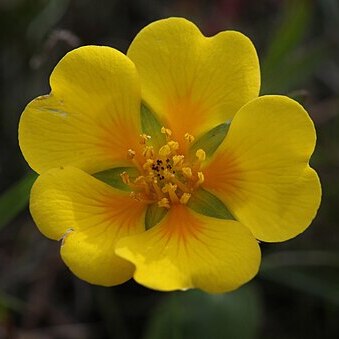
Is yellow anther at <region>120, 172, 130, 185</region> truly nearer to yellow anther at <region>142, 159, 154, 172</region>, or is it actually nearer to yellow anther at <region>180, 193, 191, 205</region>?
yellow anther at <region>142, 159, 154, 172</region>

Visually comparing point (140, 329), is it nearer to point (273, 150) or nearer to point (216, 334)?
point (216, 334)

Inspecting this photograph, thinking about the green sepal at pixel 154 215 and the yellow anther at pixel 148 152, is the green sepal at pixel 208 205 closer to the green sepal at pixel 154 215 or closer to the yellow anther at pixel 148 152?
the green sepal at pixel 154 215

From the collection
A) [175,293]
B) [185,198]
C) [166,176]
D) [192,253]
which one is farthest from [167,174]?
[175,293]

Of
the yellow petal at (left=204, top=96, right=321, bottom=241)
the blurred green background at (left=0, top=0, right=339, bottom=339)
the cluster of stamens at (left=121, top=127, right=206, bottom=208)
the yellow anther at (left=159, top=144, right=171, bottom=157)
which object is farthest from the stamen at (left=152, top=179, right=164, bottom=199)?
the blurred green background at (left=0, top=0, right=339, bottom=339)

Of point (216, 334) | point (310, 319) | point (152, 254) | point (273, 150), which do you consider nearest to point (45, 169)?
point (152, 254)

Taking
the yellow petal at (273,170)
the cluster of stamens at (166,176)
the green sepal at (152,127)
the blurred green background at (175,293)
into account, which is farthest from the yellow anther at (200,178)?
the blurred green background at (175,293)
